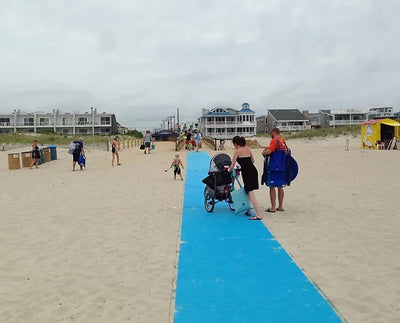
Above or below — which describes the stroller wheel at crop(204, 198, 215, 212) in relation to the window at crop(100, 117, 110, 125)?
below

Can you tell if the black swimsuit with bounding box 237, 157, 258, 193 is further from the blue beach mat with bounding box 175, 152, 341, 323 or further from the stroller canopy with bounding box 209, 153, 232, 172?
the blue beach mat with bounding box 175, 152, 341, 323

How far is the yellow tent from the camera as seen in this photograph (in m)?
29.5

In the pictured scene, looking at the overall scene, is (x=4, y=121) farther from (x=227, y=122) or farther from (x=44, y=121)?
(x=227, y=122)

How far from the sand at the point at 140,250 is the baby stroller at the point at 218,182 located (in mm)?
727

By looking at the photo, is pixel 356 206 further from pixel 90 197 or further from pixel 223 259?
pixel 90 197

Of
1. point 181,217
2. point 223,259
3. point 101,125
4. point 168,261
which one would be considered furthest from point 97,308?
point 101,125

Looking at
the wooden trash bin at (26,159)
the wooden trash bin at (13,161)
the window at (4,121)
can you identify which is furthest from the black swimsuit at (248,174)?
the window at (4,121)

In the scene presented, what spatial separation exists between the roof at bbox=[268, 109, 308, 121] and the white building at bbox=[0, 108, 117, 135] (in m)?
39.7

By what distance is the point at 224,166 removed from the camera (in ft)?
24.9

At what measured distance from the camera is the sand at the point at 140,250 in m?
3.73

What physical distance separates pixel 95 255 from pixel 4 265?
111 centimetres

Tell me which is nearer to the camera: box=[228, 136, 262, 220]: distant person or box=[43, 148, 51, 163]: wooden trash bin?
box=[228, 136, 262, 220]: distant person

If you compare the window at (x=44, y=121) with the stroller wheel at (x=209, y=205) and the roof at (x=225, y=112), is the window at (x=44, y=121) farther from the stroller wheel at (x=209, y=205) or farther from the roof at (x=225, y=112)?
the stroller wheel at (x=209, y=205)

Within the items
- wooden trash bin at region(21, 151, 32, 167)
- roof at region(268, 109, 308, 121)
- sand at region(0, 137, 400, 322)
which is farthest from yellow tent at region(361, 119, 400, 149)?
roof at region(268, 109, 308, 121)
